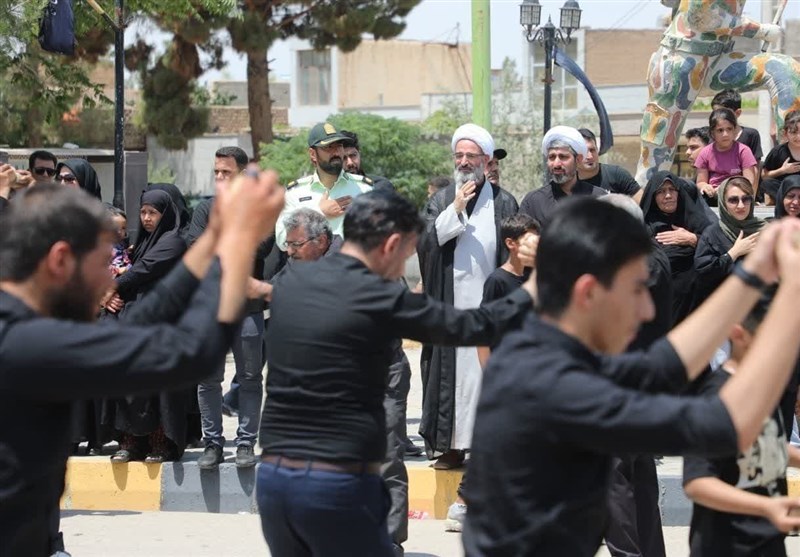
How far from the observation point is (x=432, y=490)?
25.8 ft

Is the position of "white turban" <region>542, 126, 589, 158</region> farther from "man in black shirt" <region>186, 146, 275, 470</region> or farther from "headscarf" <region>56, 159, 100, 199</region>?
"headscarf" <region>56, 159, 100, 199</region>

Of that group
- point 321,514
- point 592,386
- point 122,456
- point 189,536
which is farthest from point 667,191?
point 592,386

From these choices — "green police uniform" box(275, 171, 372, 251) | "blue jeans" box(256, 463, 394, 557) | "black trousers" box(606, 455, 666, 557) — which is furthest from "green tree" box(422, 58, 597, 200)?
"blue jeans" box(256, 463, 394, 557)

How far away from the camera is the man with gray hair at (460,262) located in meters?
7.52

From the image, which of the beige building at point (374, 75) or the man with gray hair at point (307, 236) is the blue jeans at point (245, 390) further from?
the beige building at point (374, 75)

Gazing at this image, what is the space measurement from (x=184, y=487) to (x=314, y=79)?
194ft

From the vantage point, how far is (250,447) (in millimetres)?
8086

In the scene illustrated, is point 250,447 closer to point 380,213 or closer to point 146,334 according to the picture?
point 380,213

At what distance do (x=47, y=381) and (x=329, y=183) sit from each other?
5.36 meters

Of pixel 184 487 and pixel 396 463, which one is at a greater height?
pixel 396 463

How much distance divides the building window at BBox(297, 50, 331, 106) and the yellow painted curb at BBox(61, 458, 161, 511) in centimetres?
5839

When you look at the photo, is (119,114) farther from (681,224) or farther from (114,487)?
(681,224)

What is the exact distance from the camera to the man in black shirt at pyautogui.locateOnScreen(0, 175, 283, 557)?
9.23ft

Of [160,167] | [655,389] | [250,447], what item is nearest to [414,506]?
[250,447]
